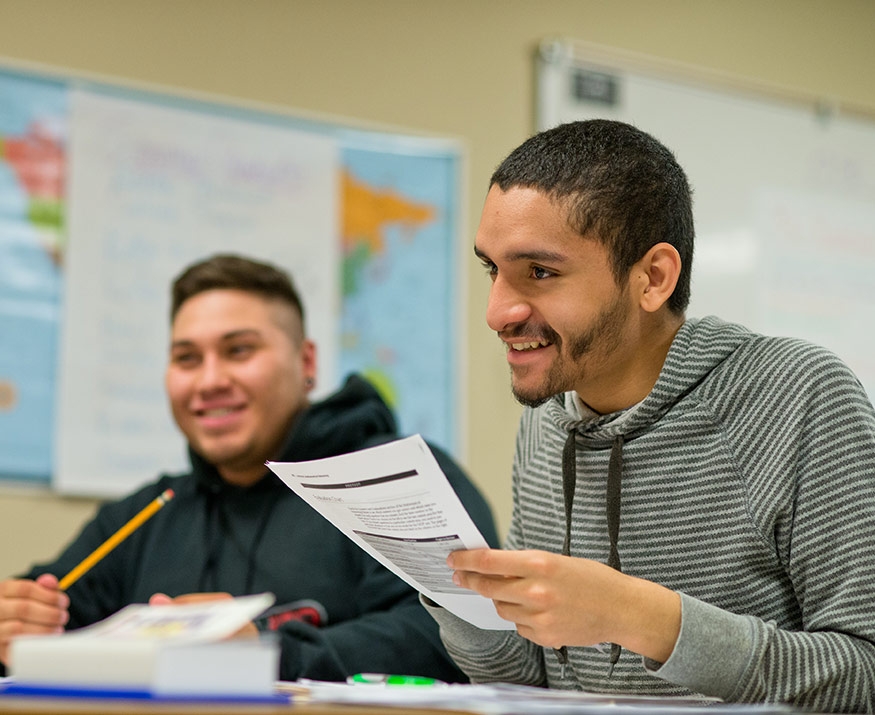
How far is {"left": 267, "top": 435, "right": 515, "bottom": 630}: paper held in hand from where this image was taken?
0.94 meters

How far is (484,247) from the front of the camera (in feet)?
4.22

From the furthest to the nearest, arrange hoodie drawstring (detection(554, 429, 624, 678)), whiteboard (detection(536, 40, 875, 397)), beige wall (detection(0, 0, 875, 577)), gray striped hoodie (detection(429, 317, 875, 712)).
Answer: whiteboard (detection(536, 40, 875, 397))
beige wall (detection(0, 0, 875, 577))
hoodie drawstring (detection(554, 429, 624, 678))
gray striped hoodie (detection(429, 317, 875, 712))

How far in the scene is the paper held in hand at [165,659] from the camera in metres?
0.73

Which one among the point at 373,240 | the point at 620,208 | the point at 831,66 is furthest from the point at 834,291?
the point at 620,208

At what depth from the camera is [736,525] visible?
3.99ft

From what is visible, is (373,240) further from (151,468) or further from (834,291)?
(834,291)

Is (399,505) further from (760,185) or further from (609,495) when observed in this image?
(760,185)

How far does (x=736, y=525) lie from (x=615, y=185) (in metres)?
0.38

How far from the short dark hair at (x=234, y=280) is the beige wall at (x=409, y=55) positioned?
2.21 ft

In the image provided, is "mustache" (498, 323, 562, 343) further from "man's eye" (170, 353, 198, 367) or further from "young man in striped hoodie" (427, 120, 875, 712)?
"man's eye" (170, 353, 198, 367)

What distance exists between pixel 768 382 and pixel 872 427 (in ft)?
0.38

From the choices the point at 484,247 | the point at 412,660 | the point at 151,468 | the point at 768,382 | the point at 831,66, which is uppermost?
the point at 831,66

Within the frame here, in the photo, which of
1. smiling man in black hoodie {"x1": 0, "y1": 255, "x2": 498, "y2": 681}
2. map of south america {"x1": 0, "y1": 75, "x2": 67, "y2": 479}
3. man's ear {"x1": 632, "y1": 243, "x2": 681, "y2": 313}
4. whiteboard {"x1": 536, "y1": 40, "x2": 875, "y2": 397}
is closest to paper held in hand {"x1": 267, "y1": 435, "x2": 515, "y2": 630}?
man's ear {"x1": 632, "y1": 243, "x2": 681, "y2": 313}

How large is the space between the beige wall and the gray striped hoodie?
1.54m
